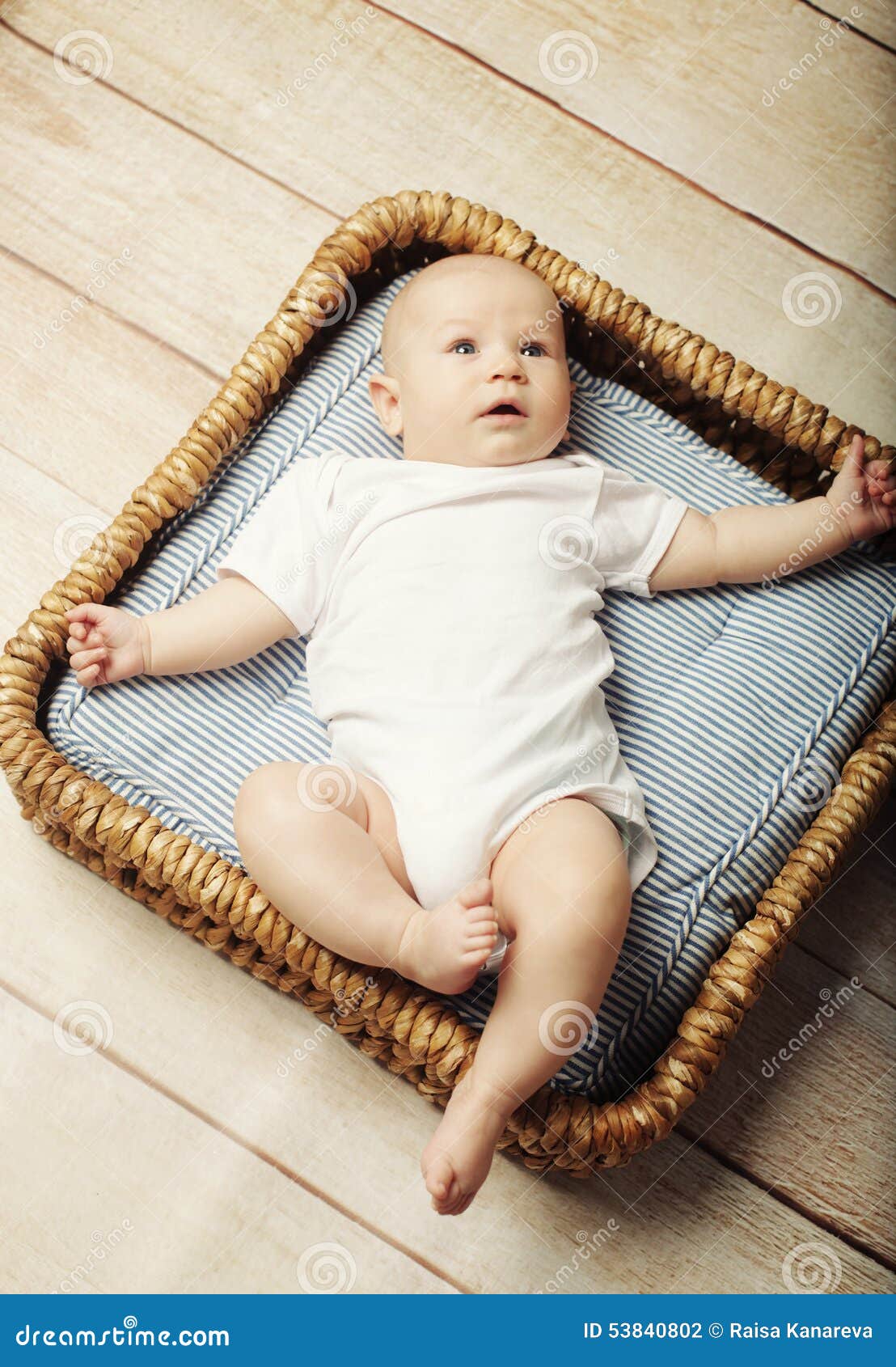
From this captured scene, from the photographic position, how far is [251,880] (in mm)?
1031

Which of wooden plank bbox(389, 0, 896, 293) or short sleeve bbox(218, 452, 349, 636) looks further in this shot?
wooden plank bbox(389, 0, 896, 293)

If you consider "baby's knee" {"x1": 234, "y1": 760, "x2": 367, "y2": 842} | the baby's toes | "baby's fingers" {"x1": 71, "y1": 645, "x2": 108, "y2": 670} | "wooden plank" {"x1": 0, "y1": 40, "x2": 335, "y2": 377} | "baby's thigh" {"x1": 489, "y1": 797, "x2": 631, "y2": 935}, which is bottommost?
the baby's toes

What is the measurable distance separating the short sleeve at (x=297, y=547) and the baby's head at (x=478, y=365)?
10cm

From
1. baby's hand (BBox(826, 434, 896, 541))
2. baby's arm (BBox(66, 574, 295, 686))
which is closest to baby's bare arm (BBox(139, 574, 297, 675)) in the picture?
baby's arm (BBox(66, 574, 295, 686))

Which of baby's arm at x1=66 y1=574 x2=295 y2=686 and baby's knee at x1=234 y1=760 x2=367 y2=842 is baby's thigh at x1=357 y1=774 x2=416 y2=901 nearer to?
baby's knee at x1=234 y1=760 x2=367 y2=842

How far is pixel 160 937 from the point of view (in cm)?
119

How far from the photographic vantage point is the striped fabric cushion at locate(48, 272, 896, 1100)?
3.59ft

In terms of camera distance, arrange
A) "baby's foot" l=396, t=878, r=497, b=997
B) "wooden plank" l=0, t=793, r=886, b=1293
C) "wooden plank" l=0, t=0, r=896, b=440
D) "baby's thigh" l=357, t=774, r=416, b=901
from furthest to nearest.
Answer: "wooden plank" l=0, t=0, r=896, b=440 → "wooden plank" l=0, t=793, r=886, b=1293 → "baby's thigh" l=357, t=774, r=416, b=901 → "baby's foot" l=396, t=878, r=497, b=997

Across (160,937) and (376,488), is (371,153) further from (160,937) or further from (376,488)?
(160,937)

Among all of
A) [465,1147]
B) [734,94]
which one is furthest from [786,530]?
→ [734,94]

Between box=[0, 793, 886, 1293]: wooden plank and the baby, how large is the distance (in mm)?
233

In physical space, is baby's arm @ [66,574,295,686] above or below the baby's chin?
below

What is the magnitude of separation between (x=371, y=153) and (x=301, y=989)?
1066mm

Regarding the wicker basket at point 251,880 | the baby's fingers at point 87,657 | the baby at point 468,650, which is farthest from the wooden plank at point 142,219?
the baby's fingers at point 87,657
